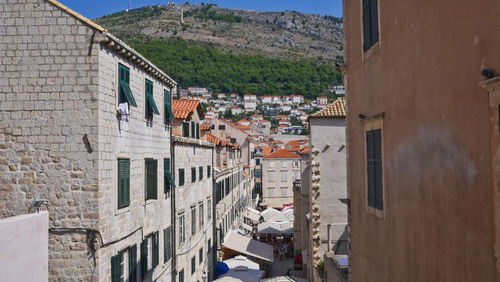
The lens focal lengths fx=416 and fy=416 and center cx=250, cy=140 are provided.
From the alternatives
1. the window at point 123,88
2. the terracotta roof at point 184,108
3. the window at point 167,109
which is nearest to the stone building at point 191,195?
the terracotta roof at point 184,108

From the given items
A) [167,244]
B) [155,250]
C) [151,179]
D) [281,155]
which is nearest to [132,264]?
[155,250]

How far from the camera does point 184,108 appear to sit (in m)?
A: 21.2

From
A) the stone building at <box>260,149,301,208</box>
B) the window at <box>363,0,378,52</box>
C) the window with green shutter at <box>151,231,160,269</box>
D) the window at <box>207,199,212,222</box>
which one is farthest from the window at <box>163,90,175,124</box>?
the stone building at <box>260,149,301,208</box>

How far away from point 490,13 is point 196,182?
19.2 metres

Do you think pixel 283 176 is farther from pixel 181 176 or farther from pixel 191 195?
pixel 181 176

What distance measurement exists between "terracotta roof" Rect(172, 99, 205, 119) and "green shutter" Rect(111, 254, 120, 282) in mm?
9888

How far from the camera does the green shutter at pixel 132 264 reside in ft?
40.8

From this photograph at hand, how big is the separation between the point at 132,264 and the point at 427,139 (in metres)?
9.59

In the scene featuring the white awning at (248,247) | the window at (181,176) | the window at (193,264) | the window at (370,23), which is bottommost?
the white awning at (248,247)

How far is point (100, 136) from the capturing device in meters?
10.4

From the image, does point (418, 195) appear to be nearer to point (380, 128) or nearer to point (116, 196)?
point (380, 128)

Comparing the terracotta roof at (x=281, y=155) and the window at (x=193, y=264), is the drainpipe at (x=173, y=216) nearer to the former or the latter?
the window at (x=193, y=264)

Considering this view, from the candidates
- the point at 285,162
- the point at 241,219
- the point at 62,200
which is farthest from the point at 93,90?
the point at 285,162

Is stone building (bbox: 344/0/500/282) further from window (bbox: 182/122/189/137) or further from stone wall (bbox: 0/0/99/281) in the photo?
window (bbox: 182/122/189/137)
